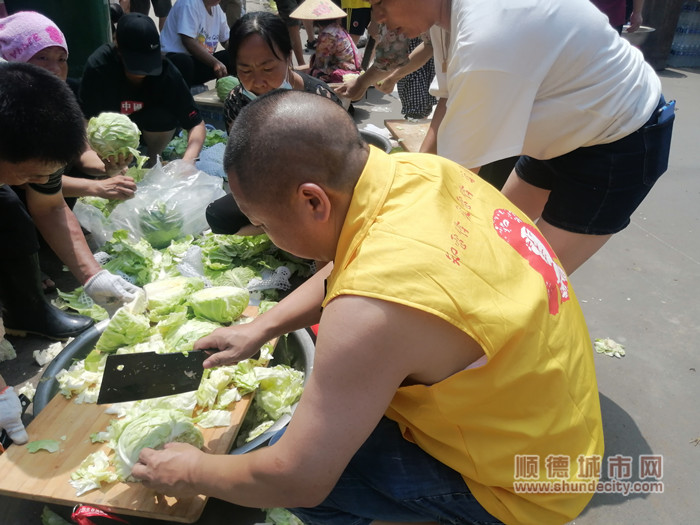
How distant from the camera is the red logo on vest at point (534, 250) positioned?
143 cm

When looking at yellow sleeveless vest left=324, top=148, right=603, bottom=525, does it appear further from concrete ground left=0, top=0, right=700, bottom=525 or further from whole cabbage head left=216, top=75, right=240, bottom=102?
whole cabbage head left=216, top=75, right=240, bottom=102

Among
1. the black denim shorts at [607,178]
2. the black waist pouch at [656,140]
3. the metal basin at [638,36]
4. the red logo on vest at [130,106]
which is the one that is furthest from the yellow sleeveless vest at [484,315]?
the metal basin at [638,36]

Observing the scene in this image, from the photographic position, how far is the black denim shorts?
2.35 m

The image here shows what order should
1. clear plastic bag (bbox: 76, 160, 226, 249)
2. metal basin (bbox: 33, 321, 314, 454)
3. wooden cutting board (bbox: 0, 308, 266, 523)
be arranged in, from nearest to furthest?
1. wooden cutting board (bbox: 0, 308, 266, 523)
2. metal basin (bbox: 33, 321, 314, 454)
3. clear plastic bag (bbox: 76, 160, 226, 249)

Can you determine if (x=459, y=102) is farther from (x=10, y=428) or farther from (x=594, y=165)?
(x=10, y=428)

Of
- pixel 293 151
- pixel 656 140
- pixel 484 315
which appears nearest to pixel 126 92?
pixel 293 151

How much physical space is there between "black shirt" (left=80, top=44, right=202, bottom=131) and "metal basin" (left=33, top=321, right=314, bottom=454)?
8.41 feet

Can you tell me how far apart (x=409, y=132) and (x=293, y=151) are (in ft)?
13.5

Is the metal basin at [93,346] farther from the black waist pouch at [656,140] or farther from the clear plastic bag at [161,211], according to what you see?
the black waist pouch at [656,140]

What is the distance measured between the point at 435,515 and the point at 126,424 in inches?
45.1

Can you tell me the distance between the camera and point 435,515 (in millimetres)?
1623

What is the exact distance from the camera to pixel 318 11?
22.7 ft

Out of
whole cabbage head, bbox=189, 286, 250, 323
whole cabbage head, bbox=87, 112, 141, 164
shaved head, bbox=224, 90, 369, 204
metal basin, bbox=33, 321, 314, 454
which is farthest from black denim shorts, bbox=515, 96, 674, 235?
whole cabbage head, bbox=87, 112, 141, 164

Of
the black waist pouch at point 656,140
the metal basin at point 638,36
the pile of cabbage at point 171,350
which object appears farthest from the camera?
the metal basin at point 638,36
